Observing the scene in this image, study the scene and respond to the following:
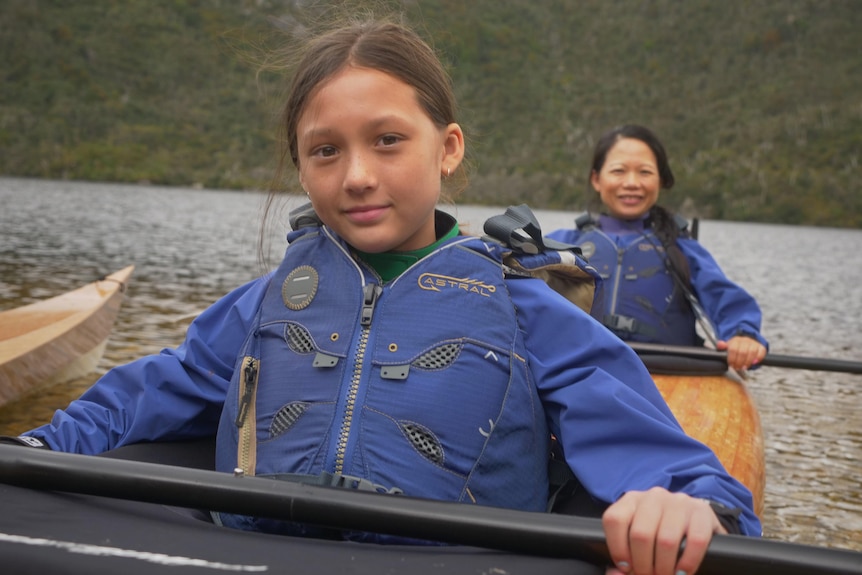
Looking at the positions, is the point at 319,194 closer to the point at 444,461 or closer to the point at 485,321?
the point at 485,321

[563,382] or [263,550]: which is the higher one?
[563,382]

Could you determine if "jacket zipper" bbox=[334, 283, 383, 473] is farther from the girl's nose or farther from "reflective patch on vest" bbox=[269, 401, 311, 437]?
Result: the girl's nose

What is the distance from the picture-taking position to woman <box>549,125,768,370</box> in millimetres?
5285

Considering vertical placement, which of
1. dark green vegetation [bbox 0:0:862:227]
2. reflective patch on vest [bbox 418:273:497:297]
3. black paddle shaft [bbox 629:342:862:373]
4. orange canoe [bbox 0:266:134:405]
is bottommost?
orange canoe [bbox 0:266:134:405]

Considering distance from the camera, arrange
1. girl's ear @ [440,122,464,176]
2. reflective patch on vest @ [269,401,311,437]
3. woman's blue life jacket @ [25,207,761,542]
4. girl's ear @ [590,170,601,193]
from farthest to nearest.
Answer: girl's ear @ [590,170,601,193], girl's ear @ [440,122,464,176], reflective patch on vest @ [269,401,311,437], woman's blue life jacket @ [25,207,761,542]

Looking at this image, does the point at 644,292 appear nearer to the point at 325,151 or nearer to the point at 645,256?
the point at 645,256

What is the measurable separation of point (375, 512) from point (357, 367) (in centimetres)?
45

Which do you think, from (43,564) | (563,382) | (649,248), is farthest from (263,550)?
(649,248)

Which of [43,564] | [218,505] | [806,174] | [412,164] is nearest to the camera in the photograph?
[43,564]

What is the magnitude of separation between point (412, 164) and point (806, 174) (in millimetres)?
95297

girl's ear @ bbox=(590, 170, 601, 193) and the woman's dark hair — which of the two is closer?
the woman's dark hair

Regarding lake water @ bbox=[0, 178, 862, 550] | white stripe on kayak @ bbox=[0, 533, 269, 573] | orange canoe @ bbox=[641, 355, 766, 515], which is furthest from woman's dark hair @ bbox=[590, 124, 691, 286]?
white stripe on kayak @ bbox=[0, 533, 269, 573]

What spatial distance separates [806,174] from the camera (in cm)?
8800

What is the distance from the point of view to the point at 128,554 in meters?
1.26
